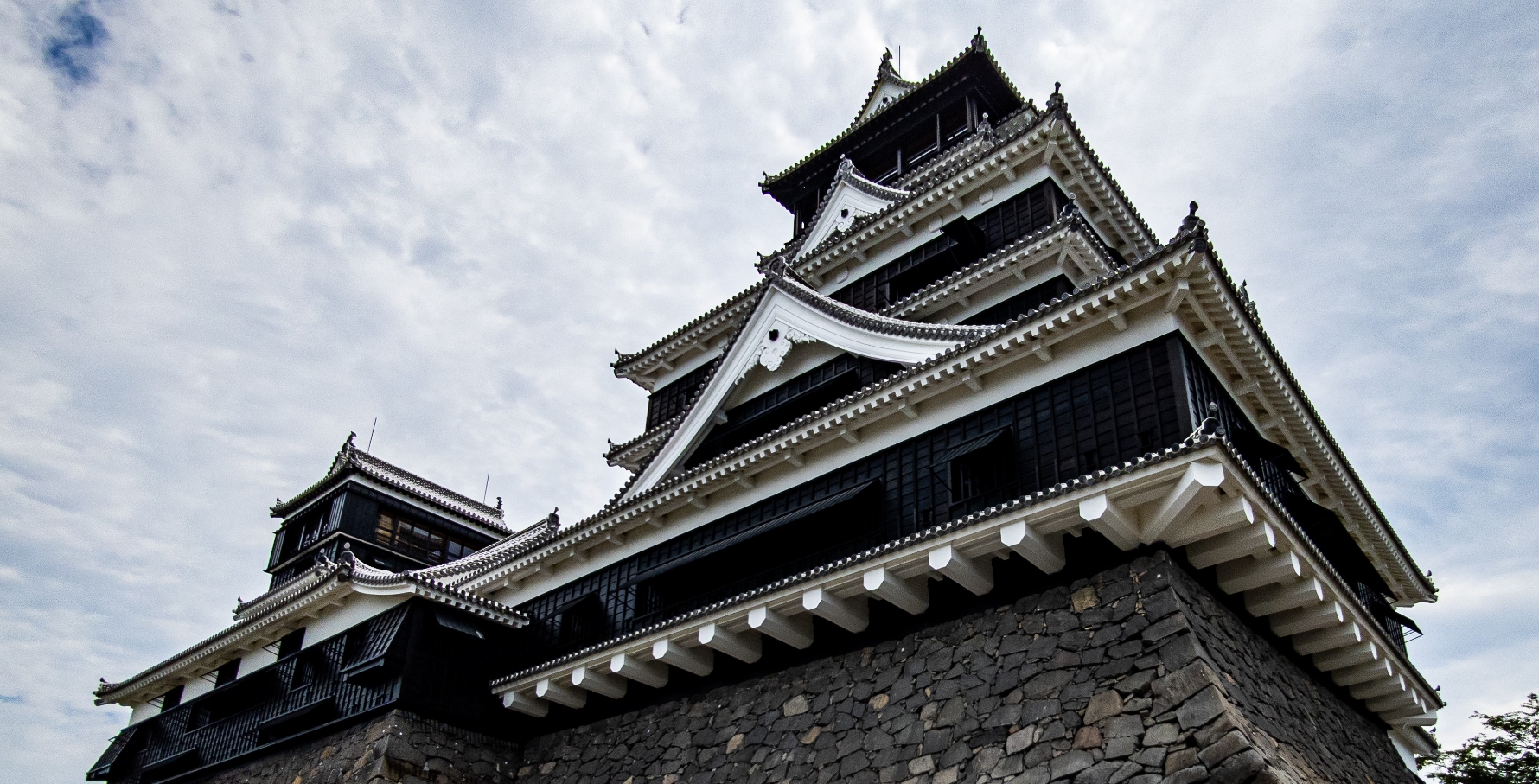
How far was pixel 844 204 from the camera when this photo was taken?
22.2m

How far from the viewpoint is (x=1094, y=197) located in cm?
1811

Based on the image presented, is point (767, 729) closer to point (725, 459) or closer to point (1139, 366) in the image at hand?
point (725, 459)

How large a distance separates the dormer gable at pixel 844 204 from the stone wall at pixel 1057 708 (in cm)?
1113

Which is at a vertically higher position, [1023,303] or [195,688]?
[1023,303]

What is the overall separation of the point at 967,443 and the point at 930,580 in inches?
69.5

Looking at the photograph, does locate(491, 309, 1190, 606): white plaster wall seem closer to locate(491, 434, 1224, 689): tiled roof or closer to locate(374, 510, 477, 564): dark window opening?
locate(491, 434, 1224, 689): tiled roof

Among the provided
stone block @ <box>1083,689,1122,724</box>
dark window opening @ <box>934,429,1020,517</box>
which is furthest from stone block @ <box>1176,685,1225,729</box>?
dark window opening @ <box>934,429,1020,517</box>

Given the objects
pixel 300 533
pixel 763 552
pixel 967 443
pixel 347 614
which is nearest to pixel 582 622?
pixel 763 552

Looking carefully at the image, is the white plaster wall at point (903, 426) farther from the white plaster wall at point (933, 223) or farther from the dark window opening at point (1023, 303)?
the white plaster wall at point (933, 223)

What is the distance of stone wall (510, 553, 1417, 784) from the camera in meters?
9.13

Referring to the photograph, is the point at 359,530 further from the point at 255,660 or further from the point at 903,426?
the point at 903,426

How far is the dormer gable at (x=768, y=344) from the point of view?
16.3 m

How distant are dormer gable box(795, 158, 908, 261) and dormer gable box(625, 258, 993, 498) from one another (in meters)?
4.02

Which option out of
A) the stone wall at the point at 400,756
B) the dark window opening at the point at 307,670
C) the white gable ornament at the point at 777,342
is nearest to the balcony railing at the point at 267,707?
the dark window opening at the point at 307,670
